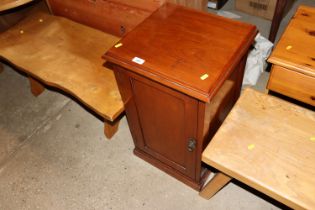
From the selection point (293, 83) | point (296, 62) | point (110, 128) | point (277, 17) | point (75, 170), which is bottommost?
point (75, 170)

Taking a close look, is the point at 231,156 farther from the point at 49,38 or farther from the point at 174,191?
the point at 49,38

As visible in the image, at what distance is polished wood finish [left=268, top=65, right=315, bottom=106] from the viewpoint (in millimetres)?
1140

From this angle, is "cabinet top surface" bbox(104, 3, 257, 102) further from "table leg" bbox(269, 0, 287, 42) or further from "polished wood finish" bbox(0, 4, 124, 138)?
"table leg" bbox(269, 0, 287, 42)

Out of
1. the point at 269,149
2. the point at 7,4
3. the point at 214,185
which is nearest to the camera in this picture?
the point at 269,149

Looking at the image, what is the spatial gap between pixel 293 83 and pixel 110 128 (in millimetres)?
1122

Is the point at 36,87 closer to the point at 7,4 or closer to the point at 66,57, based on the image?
the point at 66,57

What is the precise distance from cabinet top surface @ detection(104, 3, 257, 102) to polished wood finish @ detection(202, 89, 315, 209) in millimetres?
301

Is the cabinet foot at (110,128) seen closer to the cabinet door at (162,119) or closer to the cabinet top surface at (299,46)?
the cabinet door at (162,119)

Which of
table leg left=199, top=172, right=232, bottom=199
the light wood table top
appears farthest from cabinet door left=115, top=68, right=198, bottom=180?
the light wood table top

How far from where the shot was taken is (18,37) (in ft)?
6.37

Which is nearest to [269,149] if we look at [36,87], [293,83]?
[293,83]

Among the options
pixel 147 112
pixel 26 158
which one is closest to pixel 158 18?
pixel 147 112

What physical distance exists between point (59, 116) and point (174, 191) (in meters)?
1.00

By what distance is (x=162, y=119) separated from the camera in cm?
128
